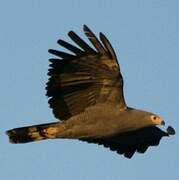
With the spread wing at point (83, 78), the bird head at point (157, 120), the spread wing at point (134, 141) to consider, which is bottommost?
the spread wing at point (134, 141)

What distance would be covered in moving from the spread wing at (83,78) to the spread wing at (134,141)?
169 cm

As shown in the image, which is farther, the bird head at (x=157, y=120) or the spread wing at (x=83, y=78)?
the bird head at (x=157, y=120)

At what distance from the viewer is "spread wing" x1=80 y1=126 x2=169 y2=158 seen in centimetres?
1966

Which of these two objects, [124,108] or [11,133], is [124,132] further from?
[11,133]

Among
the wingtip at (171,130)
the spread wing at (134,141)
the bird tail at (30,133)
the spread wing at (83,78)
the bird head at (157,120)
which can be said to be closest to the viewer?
the spread wing at (83,78)

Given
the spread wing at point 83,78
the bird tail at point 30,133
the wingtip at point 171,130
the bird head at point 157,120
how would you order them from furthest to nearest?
the wingtip at point 171,130 → the bird tail at point 30,133 → the bird head at point 157,120 → the spread wing at point 83,78

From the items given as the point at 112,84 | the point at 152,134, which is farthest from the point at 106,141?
the point at 112,84

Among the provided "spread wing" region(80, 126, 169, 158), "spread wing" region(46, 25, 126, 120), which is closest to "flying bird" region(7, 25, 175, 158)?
"spread wing" region(46, 25, 126, 120)

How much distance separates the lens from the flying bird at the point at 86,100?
57.3 feet

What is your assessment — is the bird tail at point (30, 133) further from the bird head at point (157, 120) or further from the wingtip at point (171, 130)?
the wingtip at point (171, 130)

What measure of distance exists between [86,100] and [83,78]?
0.62 m

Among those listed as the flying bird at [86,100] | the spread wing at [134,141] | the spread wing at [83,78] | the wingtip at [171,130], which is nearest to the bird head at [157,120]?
the flying bird at [86,100]

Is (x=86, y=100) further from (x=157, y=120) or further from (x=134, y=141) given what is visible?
(x=134, y=141)

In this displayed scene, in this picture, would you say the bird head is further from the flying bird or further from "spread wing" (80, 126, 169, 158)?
"spread wing" (80, 126, 169, 158)
